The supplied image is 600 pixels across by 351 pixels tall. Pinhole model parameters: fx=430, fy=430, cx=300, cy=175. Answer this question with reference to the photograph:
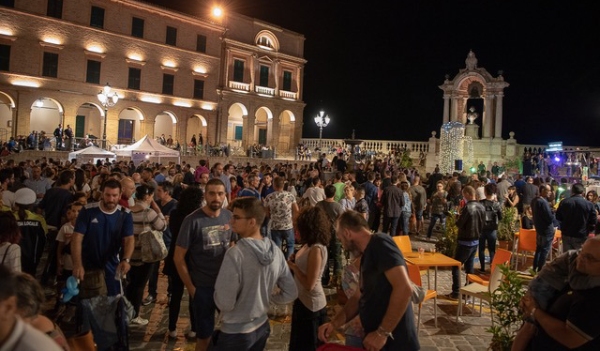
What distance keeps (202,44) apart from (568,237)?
3198 cm

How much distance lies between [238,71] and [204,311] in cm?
3416

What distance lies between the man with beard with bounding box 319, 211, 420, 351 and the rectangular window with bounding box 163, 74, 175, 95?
3246 centimetres

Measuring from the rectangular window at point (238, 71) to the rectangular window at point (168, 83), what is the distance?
5.26m

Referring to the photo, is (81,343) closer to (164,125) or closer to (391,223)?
(391,223)

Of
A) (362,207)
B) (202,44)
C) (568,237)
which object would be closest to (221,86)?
(202,44)

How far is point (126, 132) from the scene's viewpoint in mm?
32625

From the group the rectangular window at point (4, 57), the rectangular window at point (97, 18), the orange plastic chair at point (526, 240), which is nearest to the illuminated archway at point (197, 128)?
the rectangular window at point (97, 18)

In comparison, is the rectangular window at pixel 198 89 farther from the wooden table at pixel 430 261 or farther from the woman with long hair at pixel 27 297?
the woman with long hair at pixel 27 297

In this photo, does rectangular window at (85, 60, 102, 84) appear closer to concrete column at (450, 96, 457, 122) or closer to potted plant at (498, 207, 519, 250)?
concrete column at (450, 96, 457, 122)

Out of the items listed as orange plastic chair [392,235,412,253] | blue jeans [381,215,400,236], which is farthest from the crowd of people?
blue jeans [381,215,400,236]

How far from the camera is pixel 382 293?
9.37 ft

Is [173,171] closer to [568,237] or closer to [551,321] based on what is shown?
[568,237]

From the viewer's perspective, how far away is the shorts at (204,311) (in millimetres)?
3887

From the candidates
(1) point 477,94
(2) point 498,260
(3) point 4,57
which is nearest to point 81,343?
(2) point 498,260
